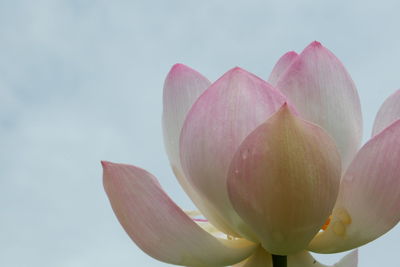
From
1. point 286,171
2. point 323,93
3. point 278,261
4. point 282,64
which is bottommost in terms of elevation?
point 278,261

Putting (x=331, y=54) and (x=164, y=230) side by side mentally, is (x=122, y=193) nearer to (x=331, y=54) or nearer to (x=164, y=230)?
(x=164, y=230)

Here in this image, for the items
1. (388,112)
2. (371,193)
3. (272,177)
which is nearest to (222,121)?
(272,177)

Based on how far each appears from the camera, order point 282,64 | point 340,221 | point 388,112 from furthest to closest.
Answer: point 282,64 → point 388,112 → point 340,221

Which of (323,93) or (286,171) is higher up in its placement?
(323,93)

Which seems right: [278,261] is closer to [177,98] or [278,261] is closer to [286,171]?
[286,171]

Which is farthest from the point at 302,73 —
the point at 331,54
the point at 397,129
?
the point at 397,129

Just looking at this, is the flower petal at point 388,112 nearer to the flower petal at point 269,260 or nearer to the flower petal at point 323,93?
the flower petal at point 323,93

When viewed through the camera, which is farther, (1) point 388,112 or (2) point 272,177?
(1) point 388,112
